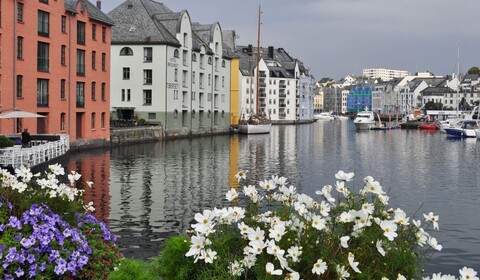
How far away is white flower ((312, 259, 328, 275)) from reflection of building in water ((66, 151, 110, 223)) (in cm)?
1837

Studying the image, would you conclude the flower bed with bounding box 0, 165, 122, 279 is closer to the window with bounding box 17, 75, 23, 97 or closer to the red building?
the red building

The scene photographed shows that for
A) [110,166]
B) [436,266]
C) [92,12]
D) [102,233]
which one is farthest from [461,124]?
[102,233]

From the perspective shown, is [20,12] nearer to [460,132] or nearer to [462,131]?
[462,131]

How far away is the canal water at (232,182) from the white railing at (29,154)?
2283 millimetres

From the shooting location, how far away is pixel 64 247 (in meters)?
8.58

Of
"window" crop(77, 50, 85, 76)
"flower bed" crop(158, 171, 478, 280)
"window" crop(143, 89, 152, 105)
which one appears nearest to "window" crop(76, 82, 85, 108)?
"window" crop(77, 50, 85, 76)

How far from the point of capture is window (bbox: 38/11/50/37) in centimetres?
5428

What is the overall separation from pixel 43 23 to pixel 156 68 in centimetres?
3145

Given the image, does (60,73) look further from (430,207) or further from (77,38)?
(430,207)

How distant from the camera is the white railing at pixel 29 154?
107 feet

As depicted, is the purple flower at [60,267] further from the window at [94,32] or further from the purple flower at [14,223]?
the window at [94,32]

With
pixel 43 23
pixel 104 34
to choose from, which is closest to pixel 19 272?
pixel 43 23

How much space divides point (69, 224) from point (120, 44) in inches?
3146

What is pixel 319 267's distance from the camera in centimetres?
627
